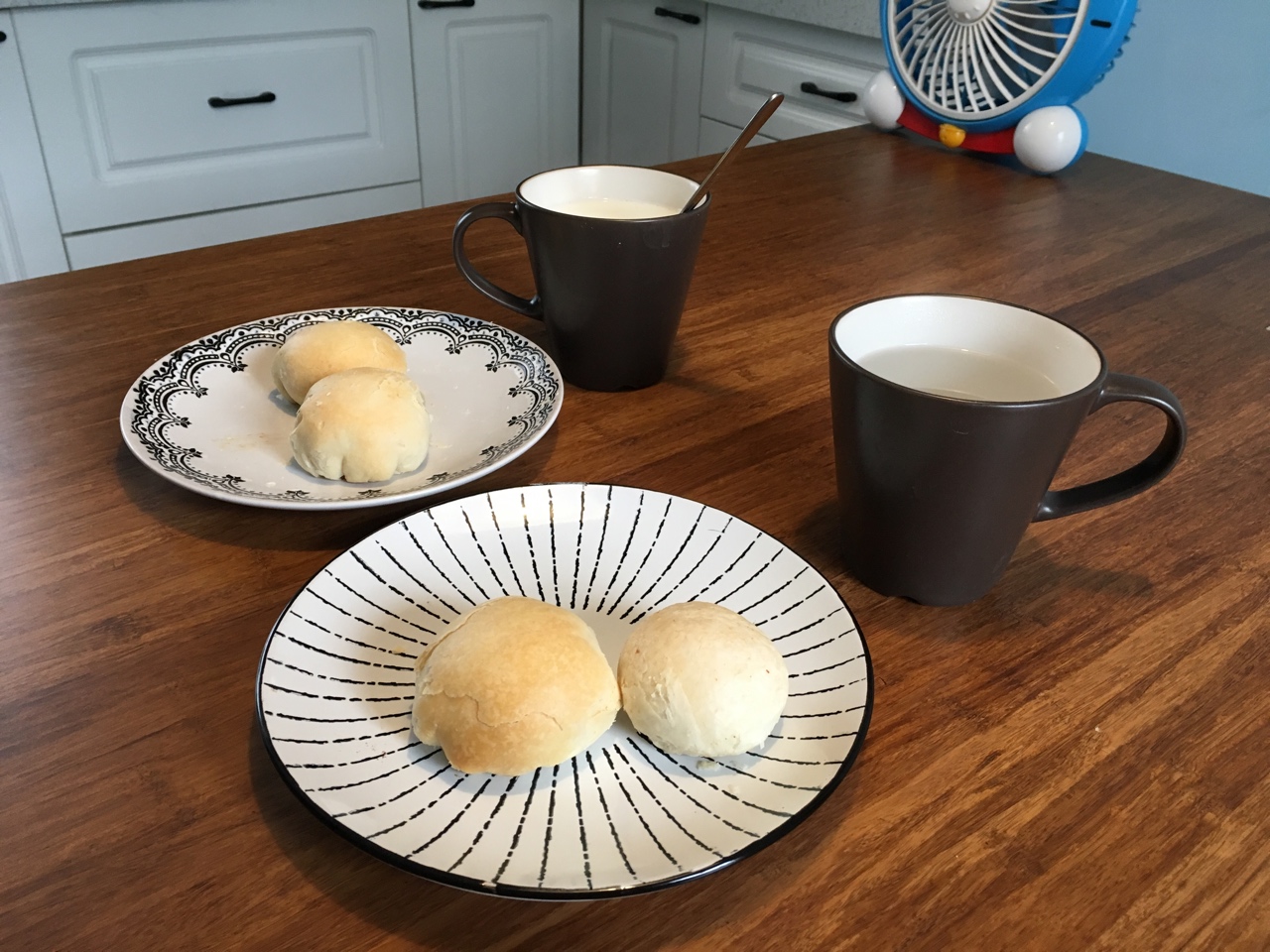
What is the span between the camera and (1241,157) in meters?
1.40

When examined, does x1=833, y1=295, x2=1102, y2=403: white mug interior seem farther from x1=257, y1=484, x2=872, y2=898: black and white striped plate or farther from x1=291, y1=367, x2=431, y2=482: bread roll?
x1=291, y1=367, x2=431, y2=482: bread roll

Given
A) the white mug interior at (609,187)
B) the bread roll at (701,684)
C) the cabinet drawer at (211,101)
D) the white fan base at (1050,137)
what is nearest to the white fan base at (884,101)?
the white fan base at (1050,137)

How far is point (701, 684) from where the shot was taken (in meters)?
0.36

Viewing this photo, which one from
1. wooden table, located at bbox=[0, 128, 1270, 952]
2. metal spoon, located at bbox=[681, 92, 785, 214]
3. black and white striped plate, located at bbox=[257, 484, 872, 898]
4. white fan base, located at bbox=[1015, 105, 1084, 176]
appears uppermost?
metal spoon, located at bbox=[681, 92, 785, 214]

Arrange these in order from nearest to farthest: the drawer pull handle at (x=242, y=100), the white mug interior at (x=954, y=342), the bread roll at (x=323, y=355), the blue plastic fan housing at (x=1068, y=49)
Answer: the white mug interior at (x=954, y=342) → the bread roll at (x=323, y=355) → the blue plastic fan housing at (x=1068, y=49) → the drawer pull handle at (x=242, y=100)

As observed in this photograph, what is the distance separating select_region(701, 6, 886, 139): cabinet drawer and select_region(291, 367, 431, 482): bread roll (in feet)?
4.42

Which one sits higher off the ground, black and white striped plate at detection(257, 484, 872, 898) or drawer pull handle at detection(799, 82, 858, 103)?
black and white striped plate at detection(257, 484, 872, 898)

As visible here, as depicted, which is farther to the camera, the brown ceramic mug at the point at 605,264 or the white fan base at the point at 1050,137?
the white fan base at the point at 1050,137

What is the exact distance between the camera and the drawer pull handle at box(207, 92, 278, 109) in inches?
72.2

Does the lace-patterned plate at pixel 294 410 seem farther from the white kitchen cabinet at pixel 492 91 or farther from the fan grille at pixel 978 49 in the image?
the white kitchen cabinet at pixel 492 91

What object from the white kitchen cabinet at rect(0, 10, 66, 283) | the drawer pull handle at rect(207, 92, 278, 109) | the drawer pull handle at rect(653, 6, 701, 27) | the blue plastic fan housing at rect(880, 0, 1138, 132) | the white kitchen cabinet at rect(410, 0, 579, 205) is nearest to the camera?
the blue plastic fan housing at rect(880, 0, 1138, 132)

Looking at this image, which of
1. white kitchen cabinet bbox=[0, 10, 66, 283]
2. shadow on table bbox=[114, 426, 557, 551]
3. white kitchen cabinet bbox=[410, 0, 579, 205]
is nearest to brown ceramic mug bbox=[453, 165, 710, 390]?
shadow on table bbox=[114, 426, 557, 551]

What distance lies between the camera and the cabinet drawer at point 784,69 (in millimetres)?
1694

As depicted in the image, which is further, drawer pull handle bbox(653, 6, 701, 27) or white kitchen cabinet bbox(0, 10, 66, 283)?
drawer pull handle bbox(653, 6, 701, 27)
